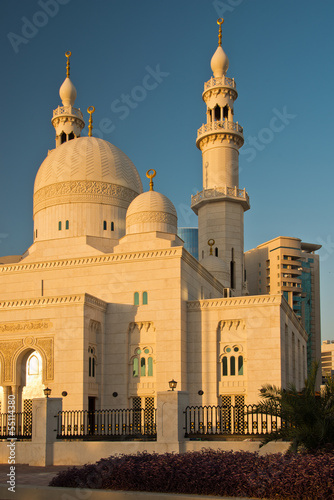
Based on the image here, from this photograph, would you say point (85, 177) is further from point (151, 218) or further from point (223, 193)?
point (223, 193)

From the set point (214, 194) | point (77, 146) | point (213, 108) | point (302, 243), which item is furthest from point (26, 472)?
point (302, 243)

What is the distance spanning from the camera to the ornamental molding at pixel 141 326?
89.8ft

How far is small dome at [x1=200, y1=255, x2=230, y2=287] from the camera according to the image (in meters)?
36.1

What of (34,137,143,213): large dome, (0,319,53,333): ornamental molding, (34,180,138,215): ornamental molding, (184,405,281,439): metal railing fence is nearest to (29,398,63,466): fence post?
(184,405,281,439): metal railing fence

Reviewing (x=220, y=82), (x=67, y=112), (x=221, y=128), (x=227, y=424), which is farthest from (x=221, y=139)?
(x=227, y=424)

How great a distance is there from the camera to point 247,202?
38156 mm

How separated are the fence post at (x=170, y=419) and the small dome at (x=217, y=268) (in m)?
20.8

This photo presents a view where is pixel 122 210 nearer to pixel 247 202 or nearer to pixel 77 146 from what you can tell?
pixel 77 146

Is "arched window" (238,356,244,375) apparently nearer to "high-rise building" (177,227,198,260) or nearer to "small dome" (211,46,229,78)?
"small dome" (211,46,229,78)

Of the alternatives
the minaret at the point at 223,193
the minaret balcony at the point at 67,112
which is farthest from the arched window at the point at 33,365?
the minaret balcony at the point at 67,112

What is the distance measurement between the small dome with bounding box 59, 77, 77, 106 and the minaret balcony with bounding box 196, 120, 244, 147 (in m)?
10.9

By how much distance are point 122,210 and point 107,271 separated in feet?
19.9

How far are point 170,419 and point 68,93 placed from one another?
109 ft

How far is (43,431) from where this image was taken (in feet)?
54.4
